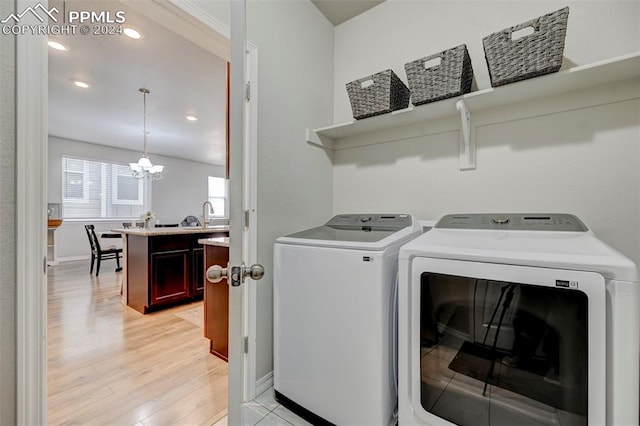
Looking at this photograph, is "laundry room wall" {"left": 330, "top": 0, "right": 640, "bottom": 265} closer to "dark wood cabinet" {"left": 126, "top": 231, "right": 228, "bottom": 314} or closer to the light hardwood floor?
the light hardwood floor

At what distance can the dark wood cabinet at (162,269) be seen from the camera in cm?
299

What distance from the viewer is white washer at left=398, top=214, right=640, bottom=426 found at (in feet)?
2.67

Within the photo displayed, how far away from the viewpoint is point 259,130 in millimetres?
1636

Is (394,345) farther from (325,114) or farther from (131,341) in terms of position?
(131,341)

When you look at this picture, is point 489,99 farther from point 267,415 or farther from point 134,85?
point 134,85

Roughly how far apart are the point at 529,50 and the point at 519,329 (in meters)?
1.20

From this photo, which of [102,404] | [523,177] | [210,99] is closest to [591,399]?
[523,177]

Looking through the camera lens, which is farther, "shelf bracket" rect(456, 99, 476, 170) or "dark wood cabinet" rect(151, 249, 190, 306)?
"dark wood cabinet" rect(151, 249, 190, 306)

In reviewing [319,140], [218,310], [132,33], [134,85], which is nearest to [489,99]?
[319,140]

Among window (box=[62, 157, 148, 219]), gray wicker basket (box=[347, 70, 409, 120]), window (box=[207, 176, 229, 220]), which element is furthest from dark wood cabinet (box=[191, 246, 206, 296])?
window (box=[207, 176, 229, 220])

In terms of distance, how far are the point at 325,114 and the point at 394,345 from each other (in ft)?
5.45

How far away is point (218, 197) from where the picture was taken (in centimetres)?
911

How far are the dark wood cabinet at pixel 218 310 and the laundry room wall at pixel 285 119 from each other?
20.9 inches

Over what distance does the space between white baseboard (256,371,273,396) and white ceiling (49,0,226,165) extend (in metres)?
2.75
